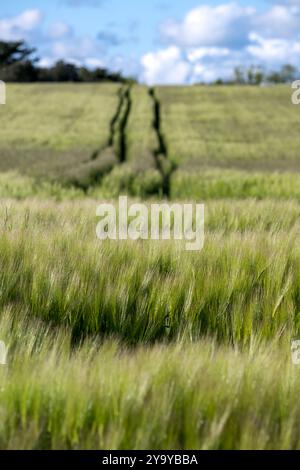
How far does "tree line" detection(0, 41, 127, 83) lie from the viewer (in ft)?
217

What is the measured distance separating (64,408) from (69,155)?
60.9 ft

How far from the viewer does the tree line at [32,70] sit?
217ft

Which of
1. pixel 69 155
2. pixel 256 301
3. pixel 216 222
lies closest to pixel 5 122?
pixel 69 155

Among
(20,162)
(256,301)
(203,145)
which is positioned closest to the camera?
(256,301)

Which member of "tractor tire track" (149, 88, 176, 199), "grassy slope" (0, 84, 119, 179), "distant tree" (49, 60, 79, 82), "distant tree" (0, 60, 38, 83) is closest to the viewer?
"tractor tire track" (149, 88, 176, 199)

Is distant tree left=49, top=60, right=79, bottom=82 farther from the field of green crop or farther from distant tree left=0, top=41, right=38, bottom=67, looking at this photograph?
the field of green crop

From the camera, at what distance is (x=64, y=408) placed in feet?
5.73

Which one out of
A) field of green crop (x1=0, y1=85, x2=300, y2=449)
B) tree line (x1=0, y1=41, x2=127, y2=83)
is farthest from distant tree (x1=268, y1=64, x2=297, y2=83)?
field of green crop (x1=0, y1=85, x2=300, y2=449)

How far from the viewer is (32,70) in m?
67.4

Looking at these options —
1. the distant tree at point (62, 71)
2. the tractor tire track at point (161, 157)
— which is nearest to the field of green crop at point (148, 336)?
the tractor tire track at point (161, 157)

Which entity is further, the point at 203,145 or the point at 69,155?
the point at 203,145

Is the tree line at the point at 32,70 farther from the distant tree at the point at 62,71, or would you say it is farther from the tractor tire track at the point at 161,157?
the tractor tire track at the point at 161,157

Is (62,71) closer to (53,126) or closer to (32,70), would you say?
(32,70)
